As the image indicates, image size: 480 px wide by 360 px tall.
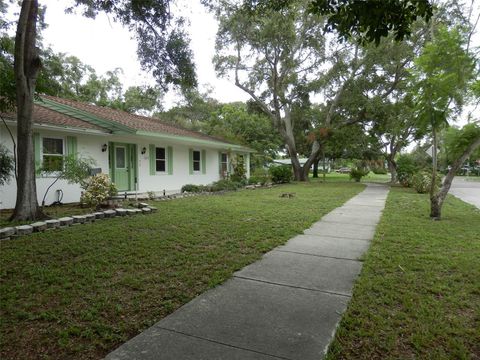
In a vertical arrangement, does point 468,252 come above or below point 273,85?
below

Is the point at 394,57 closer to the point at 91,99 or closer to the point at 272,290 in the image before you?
the point at 272,290

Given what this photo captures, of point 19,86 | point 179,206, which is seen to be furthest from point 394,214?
point 19,86

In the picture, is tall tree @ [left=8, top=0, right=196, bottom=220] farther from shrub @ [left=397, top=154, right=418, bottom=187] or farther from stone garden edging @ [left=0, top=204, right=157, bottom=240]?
shrub @ [left=397, top=154, right=418, bottom=187]

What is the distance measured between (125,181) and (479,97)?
1173cm

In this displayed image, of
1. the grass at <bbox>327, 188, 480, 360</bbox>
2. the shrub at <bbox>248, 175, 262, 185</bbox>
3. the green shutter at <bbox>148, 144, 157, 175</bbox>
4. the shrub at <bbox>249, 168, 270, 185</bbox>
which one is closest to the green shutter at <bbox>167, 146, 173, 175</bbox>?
the green shutter at <bbox>148, 144, 157, 175</bbox>

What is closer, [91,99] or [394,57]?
[394,57]

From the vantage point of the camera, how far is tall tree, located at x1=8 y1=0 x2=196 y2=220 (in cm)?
719

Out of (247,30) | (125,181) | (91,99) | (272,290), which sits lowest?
(272,290)

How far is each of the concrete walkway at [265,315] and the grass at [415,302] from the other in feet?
0.60

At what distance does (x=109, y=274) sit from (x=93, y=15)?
25.0 ft

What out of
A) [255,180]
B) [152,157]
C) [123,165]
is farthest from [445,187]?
[255,180]

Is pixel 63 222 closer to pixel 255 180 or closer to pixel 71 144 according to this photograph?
pixel 71 144

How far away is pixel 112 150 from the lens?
1276cm

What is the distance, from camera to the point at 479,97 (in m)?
8.38
